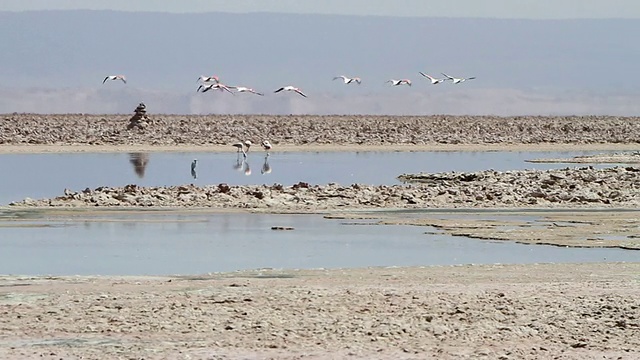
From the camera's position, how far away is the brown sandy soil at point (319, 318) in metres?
11.2

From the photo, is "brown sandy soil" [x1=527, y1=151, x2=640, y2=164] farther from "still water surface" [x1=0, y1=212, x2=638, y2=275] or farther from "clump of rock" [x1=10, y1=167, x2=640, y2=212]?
"still water surface" [x1=0, y1=212, x2=638, y2=275]

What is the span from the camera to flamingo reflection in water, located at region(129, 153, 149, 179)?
42.5 meters

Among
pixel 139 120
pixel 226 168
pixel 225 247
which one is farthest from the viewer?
pixel 139 120

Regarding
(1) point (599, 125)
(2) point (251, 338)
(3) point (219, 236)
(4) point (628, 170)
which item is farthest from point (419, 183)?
(1) point (599, 125)

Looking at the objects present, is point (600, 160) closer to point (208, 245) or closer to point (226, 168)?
point (226, 168)

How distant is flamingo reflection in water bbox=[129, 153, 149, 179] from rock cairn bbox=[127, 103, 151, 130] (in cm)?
1554

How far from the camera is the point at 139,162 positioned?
49.0 metres

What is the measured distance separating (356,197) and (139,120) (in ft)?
149

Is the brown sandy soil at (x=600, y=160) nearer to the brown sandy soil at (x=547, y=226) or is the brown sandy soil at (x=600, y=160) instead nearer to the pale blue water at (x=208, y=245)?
the pale blue water at (x=208, y=245)

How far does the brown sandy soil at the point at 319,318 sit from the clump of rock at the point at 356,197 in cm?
1272

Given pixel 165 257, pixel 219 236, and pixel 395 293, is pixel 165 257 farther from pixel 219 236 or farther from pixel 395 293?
pixel 395 293

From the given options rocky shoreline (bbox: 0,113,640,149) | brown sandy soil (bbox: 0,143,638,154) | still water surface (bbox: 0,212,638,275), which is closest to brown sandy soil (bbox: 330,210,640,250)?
still water surface (bbox: 0,212,638,275)

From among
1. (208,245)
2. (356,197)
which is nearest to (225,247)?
(208,245)

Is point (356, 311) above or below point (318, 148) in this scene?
below
